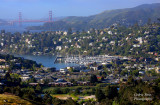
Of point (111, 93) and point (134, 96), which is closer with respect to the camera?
point (134, 96)

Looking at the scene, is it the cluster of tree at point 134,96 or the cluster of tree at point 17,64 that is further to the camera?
the cluster of tree at point 17,64

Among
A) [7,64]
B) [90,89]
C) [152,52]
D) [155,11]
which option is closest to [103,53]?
[152,52]

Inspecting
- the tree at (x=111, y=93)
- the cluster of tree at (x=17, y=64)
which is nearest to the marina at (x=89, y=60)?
the cluster of tree at (x=17, y=64)

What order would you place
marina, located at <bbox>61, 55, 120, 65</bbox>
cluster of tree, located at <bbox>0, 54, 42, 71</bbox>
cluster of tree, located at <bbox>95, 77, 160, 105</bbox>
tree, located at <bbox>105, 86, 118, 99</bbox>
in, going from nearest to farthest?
cluster of tree, located at <bbox>95, 77, 160, 105</bbox> < tree, located at <bbox>105, 86, 118, 99</bbox> < cluster of tree, located at <bbox>0, 54, 42, 71</bbox> < marina, located at <bbox>61, 55, 120, 65</bbox>

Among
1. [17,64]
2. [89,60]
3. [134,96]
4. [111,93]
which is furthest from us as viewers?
[89,60]

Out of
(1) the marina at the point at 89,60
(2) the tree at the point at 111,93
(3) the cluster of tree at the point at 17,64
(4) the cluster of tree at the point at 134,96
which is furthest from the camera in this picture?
(1) the marina at the point at 89,60

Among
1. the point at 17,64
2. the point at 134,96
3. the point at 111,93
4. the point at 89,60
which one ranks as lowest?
the point at 89,60

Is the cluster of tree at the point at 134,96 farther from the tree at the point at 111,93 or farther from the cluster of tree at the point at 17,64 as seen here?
the cluster of tree at the point at 17,64

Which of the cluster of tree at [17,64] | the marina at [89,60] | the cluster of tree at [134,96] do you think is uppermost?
the cluster of tree at [134,96]

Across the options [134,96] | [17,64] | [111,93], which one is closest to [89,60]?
[17,64]

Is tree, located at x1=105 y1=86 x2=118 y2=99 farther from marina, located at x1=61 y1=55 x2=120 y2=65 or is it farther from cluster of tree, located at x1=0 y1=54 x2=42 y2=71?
marina, located at x1=61 y1=55 x2=120 y2=65

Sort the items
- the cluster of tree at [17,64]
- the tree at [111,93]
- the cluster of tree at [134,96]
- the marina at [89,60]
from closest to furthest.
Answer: the cluster of tree at [134,96] < the tree at [111,93] < the cluster of tree at [17,64] < the marina at [89,60]

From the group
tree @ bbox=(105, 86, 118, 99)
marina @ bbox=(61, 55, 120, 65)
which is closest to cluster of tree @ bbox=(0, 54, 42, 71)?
marina @ bbox=(61, 55, 120, 65)

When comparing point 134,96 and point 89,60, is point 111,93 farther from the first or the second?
point 89,60
